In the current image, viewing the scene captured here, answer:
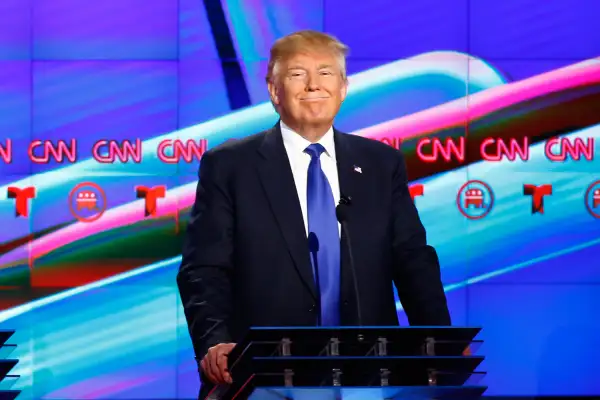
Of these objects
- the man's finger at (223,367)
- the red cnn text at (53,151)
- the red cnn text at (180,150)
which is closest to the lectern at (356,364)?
the man's finger at (223,367)

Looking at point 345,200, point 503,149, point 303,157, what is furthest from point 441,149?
point 345,200

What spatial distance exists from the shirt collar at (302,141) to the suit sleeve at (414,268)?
0.19m

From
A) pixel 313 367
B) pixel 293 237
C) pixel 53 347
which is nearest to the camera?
pixel 313 367

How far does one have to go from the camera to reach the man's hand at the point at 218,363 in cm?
240

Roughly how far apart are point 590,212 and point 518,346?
87 cm

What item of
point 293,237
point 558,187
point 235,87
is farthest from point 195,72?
point 293,237

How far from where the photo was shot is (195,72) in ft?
22.0

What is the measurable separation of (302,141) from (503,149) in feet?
12.9

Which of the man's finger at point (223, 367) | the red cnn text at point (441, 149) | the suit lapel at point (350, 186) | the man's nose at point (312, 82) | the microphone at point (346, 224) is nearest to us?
the man's finger at point (223, 367)

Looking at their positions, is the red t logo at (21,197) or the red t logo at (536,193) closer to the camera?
the red t logo at (21,197)

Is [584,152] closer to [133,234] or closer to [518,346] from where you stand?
[518,346]

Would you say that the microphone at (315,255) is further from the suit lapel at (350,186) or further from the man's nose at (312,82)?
the man's nose at (312,82)

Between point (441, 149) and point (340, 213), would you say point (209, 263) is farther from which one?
point (441, 149)

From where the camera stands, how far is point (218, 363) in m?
2.42
